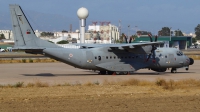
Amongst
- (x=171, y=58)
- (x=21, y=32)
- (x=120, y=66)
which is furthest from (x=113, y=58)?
(x=21, y=32)

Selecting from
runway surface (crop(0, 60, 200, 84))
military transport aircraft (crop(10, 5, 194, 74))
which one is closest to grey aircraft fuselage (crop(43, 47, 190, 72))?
military transport aircraft (crop(10, 5, 194, 74))

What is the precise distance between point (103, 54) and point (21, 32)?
22.9 feet

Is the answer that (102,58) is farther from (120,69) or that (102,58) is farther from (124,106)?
(124,106)

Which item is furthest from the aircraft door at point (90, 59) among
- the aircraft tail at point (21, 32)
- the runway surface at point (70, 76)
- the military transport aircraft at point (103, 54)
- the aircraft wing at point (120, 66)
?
the aircraft tail at point (21, 32)

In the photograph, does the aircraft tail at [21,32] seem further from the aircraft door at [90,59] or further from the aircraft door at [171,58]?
the aircraft door at [171,58]

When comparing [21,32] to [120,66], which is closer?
[21,32]

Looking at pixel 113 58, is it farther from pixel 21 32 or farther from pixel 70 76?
pixel 21 32

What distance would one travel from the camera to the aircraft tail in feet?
110

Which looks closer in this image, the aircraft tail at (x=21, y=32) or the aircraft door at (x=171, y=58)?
the aircraft tail at (x=21, y=32)

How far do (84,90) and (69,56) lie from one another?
9827 mm

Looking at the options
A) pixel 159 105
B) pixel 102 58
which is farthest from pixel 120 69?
pixel 159 105

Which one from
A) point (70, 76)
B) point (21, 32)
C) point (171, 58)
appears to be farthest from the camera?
point (171, 58)

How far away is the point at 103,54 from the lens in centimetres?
3594

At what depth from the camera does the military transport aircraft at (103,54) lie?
33.5 metres
